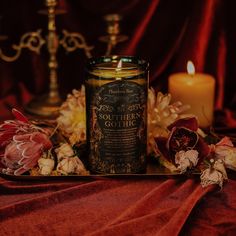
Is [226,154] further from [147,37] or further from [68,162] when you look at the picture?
[147,37]

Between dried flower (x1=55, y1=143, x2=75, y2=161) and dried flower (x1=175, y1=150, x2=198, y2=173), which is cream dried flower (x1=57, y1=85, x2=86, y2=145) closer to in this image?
dried flower (x1=55, y1=143, x2=75, y2=161)

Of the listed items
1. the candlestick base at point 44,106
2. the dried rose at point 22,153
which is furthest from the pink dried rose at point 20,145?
the candlestick base at point 44,106

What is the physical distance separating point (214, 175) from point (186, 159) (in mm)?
47

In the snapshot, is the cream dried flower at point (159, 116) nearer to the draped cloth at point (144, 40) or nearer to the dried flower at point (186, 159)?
the dried flower at point (186, 159)

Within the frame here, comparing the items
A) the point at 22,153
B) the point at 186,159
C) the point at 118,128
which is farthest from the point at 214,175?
the point at 22,153

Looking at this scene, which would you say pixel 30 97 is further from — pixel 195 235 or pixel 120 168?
pixel 195 235

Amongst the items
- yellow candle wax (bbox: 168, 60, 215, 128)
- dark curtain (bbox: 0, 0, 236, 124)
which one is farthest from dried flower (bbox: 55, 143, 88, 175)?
dark curtain (bbox: 0, 0, 236, 124)

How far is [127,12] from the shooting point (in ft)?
4.25

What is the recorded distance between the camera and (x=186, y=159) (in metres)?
0.82

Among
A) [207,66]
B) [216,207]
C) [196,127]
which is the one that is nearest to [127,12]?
[207,66]

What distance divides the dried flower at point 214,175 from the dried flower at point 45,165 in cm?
22

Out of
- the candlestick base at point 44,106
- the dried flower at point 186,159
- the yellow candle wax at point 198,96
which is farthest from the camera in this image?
the candlestick base at point 44,106

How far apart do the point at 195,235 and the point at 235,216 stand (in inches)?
2.7

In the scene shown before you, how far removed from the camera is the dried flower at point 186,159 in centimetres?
82
